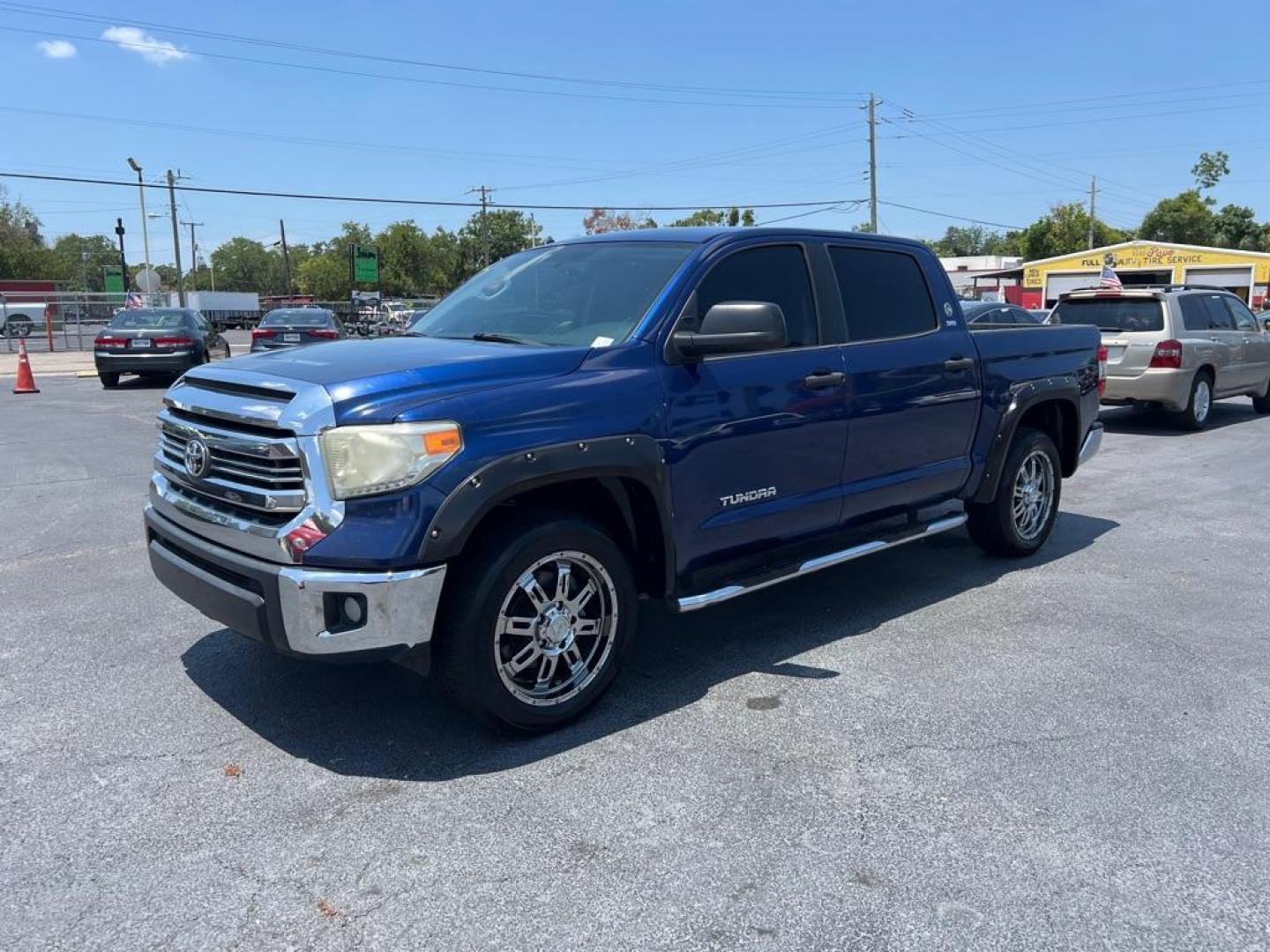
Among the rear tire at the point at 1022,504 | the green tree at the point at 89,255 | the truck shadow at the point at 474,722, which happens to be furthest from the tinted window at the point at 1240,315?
the green tree at the point at 89,255

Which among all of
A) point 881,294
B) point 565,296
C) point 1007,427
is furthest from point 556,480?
point 1007,427

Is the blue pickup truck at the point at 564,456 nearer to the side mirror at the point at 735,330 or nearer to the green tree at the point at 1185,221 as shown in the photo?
the side mirror at the point at 735,330

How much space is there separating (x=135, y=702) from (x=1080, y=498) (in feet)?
24.6

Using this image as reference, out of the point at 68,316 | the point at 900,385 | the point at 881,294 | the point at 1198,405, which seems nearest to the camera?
the point at 900,385

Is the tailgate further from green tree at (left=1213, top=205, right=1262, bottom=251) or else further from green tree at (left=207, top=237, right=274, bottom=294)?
green tree at (left=207, top=237, right=274, bottom=294)

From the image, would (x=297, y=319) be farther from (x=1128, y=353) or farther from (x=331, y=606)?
(x=331, y=606)

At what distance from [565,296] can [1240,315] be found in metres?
12.7

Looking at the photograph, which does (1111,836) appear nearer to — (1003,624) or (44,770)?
(1003,624)

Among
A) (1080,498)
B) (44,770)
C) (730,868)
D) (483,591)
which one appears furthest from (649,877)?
(1080,498)

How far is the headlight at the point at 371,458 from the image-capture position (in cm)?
338

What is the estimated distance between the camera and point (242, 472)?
367cm

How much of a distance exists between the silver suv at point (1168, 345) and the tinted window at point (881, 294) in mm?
7390

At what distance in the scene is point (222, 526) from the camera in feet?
12.1

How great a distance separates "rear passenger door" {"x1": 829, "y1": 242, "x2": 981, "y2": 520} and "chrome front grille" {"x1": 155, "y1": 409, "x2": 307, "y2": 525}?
8.82 ft
